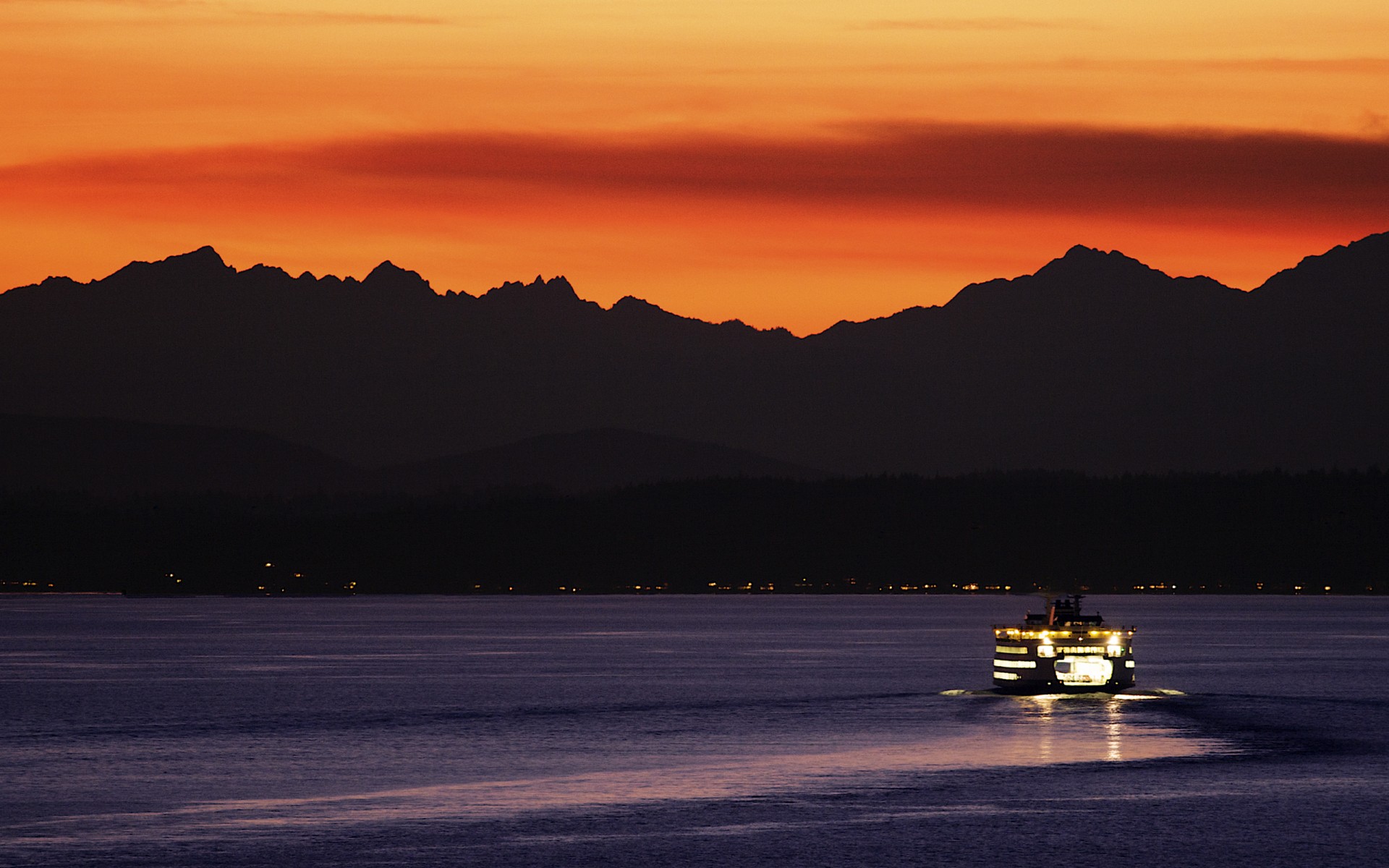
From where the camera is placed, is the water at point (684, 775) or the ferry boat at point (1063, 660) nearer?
the water at point (684, 775)

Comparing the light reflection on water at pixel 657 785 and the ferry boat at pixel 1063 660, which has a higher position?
the ferry boat at pixel 1063 660

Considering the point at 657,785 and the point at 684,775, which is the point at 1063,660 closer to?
the point at 684,775

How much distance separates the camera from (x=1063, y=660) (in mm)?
128000

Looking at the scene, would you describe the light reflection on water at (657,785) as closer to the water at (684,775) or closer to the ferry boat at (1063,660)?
the water at (684,775)

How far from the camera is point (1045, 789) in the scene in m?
75.4

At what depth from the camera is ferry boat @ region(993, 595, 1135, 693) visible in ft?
420

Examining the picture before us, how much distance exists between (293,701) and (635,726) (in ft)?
105

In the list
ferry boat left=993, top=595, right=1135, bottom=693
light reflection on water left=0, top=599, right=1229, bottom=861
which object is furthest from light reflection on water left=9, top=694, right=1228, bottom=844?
ferry boat left=993, top=595, right=1135, bottom=693

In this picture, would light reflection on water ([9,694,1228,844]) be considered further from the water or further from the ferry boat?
the ferry boat

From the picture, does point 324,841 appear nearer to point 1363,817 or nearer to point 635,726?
point 1363,817

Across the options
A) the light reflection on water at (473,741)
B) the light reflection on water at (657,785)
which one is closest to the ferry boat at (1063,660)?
the light reflection on water at (473,741)

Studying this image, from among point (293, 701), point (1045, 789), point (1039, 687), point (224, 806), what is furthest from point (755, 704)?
point (224, 806)

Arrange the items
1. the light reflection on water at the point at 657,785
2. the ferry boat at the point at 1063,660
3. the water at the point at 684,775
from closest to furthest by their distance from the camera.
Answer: the water at the point at 684,775
the light reflection on water at the point at 657,785
the ferry boat at the point at 1063,660

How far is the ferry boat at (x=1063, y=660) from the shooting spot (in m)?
128
